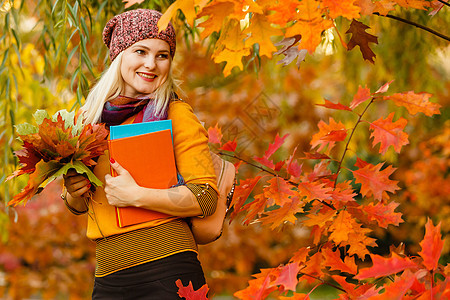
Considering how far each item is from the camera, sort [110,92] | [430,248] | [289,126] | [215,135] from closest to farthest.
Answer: [430,248]
[110,92]
[215,135]
[289,126]

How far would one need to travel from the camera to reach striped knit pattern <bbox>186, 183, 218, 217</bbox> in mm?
1312

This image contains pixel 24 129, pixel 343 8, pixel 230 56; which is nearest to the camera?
pixel 343 8

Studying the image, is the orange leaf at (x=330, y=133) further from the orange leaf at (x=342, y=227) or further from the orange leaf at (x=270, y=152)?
the orange leaf at (x=342, y=227)

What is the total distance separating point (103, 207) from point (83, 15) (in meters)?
1.06

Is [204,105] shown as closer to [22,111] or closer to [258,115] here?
[258,115]

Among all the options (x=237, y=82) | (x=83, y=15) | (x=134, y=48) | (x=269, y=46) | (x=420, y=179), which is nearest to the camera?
(x=269, y=46)

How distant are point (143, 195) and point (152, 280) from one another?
0.21m

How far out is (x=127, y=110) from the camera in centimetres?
138

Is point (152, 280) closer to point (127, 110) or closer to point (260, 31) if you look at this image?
point (127, 110)

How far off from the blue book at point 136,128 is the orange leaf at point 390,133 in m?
0.52

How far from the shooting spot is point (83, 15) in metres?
2.14

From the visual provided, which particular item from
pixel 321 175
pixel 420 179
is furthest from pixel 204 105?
pixel 321 175

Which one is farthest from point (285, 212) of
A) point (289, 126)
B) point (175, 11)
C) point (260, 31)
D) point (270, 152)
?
point (289, 126)

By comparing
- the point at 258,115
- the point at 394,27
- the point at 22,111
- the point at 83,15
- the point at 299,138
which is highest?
the point at 83,15
